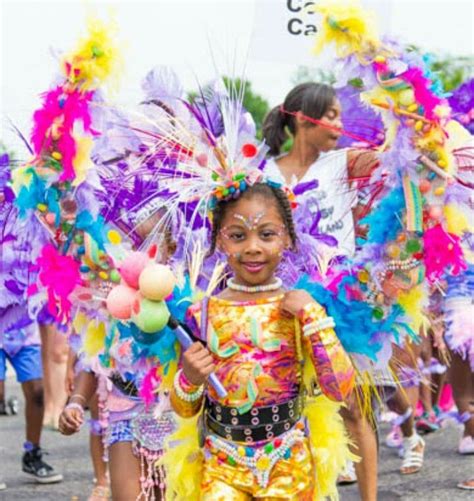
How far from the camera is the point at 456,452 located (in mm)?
7609

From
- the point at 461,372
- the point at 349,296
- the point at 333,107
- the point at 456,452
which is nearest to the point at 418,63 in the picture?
the point at 349,296

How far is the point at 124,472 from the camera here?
4.88 metres

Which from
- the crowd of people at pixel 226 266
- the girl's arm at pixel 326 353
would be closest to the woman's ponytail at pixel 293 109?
the crowd of people at pixel 226 266

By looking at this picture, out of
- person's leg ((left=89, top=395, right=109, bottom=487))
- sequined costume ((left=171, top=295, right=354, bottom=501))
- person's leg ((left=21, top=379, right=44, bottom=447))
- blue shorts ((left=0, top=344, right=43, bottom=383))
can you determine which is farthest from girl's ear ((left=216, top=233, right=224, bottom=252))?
blue shorts ((left=0, top=344, right=43, bottom=383))

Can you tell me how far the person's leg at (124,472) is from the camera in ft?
15.9

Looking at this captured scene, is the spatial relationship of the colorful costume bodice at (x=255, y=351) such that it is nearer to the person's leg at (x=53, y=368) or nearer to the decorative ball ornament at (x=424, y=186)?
the decorative ball ornament at (x=424, y=186)

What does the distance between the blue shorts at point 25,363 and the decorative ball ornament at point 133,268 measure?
3.80 metres

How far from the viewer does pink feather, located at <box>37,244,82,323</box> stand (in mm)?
4391

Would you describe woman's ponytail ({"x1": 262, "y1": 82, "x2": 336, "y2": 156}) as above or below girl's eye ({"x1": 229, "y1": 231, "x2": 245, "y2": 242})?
above

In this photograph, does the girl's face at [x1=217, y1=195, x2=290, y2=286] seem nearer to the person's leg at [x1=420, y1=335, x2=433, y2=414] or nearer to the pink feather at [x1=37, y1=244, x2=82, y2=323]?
the pink feather at [x1=37, y1=244, x2=82, y2=323]

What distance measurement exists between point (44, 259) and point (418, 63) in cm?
151

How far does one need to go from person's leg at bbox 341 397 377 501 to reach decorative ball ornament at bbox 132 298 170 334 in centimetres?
188

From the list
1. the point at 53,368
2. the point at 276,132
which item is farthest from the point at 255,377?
the point at 53,368

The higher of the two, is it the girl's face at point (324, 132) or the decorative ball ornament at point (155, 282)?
Result: the girl's face at point (324, 132)
